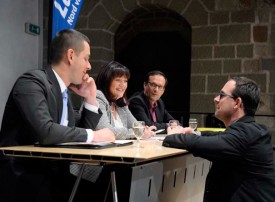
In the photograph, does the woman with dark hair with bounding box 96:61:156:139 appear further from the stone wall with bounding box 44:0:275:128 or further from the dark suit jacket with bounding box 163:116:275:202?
the stone wall with bounding box 44:0:275:128

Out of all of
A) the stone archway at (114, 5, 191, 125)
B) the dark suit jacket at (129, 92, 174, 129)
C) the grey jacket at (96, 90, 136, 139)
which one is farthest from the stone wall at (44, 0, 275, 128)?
the grey jacket at (96, 90, 136, 139)

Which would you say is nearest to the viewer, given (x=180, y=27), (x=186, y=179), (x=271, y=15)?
(x=186, y=179)

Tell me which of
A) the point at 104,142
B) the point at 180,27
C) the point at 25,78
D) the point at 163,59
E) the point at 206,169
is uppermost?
the point at 180,27

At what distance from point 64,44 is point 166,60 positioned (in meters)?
4.50

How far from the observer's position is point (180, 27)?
21.5ft

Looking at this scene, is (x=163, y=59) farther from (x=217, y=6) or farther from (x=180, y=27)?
(x=217, y=6)

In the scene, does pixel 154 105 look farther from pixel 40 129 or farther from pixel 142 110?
pixel 40 129

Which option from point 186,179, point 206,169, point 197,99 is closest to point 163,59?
point 197,99

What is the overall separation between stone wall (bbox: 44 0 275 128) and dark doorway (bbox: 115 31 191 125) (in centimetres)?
77

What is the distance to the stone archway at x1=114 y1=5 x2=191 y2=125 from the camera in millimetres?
6570

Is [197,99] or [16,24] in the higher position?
[16,24]

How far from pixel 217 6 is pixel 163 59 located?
1.38 meters

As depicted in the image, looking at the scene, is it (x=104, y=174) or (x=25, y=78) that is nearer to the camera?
(x=25, y=78)

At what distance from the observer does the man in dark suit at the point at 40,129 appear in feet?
6.48
